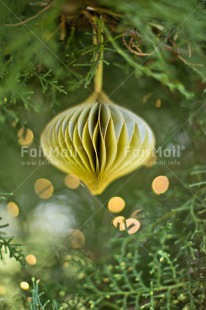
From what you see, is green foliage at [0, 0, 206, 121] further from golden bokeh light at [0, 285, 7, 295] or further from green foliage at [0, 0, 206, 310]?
golden bokeh light at [0, 285, 7, 295]

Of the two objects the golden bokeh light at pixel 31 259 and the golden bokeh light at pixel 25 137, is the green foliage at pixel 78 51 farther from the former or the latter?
the golden bokeh light at pixel 31 259

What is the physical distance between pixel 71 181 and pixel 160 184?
7 centimetres

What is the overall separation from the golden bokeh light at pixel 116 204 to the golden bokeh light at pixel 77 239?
3cm

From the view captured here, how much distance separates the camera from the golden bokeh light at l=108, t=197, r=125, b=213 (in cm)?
43

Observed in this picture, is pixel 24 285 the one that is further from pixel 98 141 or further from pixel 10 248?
pixel 98 141

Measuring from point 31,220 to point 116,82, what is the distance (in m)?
0.13

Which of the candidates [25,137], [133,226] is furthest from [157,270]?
[25,137]

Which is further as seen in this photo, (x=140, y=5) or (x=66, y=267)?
→ (x=66, y=267)

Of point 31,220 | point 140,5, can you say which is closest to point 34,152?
point 31,220

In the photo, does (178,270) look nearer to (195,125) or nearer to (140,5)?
(195,125)

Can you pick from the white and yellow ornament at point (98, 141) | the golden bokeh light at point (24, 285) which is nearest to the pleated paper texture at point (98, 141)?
the white and yellow ornament at point (98, 141)

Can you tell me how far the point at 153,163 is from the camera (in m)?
0.43

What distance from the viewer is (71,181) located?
44 centimetres

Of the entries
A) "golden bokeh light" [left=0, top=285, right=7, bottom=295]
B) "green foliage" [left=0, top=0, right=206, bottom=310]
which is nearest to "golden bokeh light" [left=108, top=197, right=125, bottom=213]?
"green foliage" [left=0, top=0, right=206, bottom=310]
